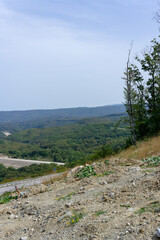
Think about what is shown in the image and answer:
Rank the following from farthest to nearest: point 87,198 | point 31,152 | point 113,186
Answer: point 31,152
point 113,186
point 87,198

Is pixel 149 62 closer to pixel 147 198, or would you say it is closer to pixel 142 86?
pixel 142 86

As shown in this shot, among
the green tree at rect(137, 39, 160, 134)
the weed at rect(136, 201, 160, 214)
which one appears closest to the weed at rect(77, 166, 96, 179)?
the weed at rect(136, 201, 160, 214)

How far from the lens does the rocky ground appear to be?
375 centimetres

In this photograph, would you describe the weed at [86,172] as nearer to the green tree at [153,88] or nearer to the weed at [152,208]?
the weed at [152,208]

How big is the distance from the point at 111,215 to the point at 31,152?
101156 millimetres

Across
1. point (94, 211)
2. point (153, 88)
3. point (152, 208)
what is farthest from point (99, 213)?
point (153, 88)

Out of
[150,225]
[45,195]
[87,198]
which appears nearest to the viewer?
[150,225]

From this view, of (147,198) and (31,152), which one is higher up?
(147,198)

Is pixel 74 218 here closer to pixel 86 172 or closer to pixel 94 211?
pixel 94 211

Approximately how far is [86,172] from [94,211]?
355 centimetres

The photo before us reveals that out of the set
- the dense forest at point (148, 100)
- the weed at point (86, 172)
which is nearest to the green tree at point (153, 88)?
the dense forest at point (148, 100)

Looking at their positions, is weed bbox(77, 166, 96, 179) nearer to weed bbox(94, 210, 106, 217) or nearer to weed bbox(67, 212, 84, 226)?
weed bbox(67, 212, 84, 226)

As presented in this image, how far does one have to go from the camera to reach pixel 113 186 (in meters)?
6.14

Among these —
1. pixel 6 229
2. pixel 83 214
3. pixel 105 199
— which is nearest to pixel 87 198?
pixel 105 199
